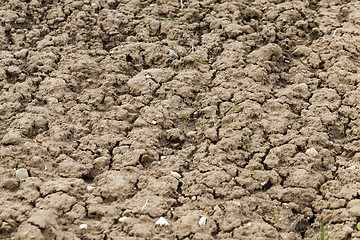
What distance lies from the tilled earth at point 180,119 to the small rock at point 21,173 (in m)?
0.03

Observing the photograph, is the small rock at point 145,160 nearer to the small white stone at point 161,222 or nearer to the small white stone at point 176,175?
the small white stone at point 176,175

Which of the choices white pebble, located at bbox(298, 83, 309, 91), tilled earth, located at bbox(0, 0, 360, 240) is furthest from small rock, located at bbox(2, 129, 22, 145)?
white pebble, located at bbox(298, 83, 309, 91)

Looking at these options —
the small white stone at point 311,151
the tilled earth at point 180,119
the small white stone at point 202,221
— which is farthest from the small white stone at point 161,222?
the small white stone at point 311,151

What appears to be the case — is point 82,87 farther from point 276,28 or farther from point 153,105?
point 276,28

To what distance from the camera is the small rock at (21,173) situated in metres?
2.60

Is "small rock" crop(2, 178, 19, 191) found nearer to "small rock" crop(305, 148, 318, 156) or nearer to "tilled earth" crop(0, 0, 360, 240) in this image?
"tilled earth" crop(0, 0, 360, 240)

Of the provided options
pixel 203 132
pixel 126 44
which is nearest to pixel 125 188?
pixel 203 132

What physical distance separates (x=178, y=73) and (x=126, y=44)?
0.62 meters

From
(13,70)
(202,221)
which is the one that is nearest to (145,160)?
(202,221)

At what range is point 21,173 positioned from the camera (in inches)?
103

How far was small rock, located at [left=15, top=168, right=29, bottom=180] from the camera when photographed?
2.60 meters

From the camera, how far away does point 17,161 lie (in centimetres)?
270

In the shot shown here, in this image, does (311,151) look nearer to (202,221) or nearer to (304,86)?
(304,86)

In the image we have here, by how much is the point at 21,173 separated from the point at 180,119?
1238 millimetres
